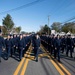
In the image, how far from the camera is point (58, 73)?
33.2ft

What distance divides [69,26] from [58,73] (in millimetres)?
104038

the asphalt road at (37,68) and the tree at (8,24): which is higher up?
the tree at (8,24)

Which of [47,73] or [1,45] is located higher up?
[1,45]

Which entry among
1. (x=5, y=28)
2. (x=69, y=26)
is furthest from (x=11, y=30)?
(x=69, y=26)

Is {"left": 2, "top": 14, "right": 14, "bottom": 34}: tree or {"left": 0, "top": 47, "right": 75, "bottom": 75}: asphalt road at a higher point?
{"left": 2, "top": 14, "right": 14, "bottom": 34}: tree

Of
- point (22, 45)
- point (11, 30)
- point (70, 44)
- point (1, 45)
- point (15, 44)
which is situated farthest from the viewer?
point (11, 30)

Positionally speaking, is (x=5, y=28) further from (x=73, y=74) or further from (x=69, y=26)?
(x=73, y=74)

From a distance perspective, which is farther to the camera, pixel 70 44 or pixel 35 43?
pixel 70 44

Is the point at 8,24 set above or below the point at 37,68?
above

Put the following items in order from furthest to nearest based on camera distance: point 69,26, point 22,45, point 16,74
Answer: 1. point 69,26
2. point 22,45
3. point 16,74

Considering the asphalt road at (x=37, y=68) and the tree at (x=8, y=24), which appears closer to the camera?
the asphalt road at (x=37, y=68)

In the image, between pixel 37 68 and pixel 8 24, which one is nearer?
pixel 37 68

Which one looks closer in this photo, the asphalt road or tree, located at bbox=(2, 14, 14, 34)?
the asphalt road

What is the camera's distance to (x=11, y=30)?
4875 inches
